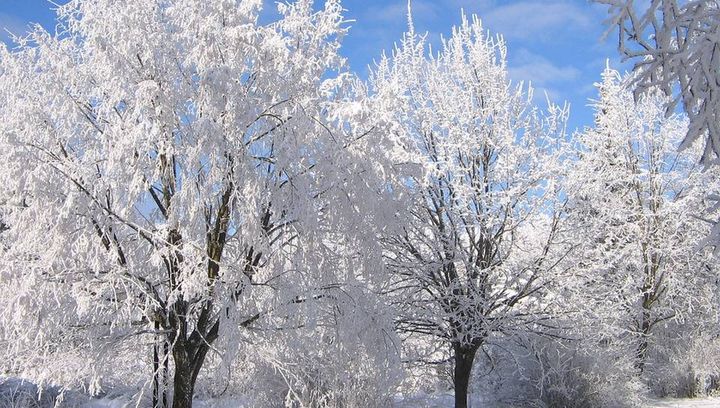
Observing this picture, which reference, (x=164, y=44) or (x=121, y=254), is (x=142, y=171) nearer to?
(x=121, y=254)

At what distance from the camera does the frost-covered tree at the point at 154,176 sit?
6.52 metres

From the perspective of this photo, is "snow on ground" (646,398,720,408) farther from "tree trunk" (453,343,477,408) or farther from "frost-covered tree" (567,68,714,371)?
"tree trunk" (453,343,477,408)

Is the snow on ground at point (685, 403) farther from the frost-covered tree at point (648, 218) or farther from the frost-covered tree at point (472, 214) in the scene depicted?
the frost-covered tree at point (472, 214)

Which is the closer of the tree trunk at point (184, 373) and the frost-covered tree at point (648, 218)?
the tree trunk at point (184, 373)

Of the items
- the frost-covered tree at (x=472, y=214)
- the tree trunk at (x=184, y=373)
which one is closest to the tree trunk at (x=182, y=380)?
the tree trunk at (x=184, y=373)

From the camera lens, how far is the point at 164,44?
24.2 ft

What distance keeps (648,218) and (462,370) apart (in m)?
7.43

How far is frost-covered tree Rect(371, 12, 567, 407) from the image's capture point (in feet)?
32.5

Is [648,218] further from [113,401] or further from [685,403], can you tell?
[113,401]

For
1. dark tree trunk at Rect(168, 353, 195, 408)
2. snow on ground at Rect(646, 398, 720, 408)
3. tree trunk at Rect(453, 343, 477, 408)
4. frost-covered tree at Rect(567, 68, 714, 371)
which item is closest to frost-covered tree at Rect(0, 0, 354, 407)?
dark tree trunk at Rect(168, 353, 195, 408)

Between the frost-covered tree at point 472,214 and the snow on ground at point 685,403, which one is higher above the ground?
the frost-covered tree at point 472,214

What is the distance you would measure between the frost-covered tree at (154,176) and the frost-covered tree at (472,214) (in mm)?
2539

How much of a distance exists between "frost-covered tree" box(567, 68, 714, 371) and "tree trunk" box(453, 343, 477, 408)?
3.99 meters

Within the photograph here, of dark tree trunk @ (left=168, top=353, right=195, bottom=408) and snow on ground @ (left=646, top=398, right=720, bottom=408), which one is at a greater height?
dark tree trunk @ (left=168, top=353, right=195, bottom=408)
